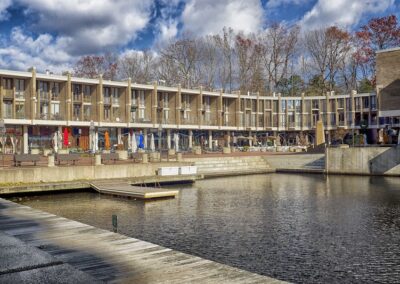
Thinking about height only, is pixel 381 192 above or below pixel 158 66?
below

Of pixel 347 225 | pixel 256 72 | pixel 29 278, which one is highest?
pixel 256 72

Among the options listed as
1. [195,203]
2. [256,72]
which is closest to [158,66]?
[256,72]

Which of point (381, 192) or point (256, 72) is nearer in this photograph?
point (381, 192)

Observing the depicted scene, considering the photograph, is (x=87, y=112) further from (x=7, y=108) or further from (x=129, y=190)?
(x=129, y=190)

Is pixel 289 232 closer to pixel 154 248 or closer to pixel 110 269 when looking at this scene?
pixel 154 248

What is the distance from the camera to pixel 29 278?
6.80 metres

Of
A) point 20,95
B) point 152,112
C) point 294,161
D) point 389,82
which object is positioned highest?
point 20,95

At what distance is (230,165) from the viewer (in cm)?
4322

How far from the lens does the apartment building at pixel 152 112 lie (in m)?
53.9

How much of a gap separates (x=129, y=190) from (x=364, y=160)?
81.7ft

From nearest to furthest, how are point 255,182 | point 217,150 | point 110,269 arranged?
point 110,269
point 255,182
point 217,150

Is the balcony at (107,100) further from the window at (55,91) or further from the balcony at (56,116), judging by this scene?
the balcony at (56,116)

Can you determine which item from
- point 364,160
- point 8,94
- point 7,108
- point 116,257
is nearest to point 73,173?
point 116,257

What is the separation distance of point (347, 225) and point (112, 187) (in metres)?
15.5
